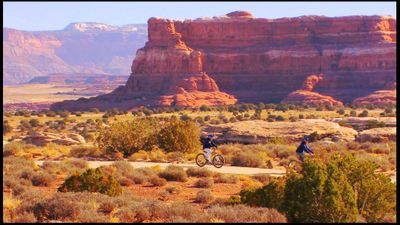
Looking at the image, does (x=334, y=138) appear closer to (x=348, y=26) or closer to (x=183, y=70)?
(x=183, y=70)

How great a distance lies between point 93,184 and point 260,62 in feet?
281

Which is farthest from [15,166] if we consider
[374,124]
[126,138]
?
[374,124]

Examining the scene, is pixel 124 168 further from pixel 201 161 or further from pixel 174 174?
pixel 201 161

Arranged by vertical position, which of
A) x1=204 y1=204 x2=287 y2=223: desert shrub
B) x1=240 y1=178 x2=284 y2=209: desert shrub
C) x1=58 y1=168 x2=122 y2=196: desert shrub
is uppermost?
x1=204 y1=204 x2=287 y2=223: desert shrub

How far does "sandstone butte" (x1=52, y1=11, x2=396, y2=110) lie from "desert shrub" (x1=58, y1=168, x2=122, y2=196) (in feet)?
238

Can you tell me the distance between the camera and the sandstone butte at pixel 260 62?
3647 inches

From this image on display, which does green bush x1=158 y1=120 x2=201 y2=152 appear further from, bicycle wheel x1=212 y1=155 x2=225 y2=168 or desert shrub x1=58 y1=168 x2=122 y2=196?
desert shrub x1=58 y1=168 x2=122 y2=196

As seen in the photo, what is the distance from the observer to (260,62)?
327 feet

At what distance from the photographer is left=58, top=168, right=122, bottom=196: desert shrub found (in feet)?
50.1

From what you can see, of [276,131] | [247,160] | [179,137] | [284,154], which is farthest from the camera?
[276,131]

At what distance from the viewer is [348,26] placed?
102438mm

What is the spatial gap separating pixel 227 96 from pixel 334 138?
5872 centimetres

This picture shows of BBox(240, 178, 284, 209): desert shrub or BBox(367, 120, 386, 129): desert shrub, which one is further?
BBox(367, 120, 386, 129): desert shrub

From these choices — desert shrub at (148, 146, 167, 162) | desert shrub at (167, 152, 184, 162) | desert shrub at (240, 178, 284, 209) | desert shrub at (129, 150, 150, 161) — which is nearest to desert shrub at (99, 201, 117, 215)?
desert shrub at (240, 178, 284, 209)
